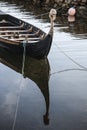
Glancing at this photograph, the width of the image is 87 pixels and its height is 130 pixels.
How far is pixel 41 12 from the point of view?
3616 cm

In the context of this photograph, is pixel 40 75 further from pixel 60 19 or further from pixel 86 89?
pixel 60 19

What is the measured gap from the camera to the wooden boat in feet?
51.9

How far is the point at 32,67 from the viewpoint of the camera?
1622 cm

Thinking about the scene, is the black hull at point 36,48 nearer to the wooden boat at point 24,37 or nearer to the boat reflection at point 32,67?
the wooden boat at point 24,37

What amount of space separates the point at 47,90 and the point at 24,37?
5907mm

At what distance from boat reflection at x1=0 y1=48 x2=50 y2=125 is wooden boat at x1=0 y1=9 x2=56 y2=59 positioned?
38 cm

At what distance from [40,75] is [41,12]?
21625mm

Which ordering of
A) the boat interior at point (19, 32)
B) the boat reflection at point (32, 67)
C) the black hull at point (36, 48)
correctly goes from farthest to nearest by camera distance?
the boat interior at point (19, 32)
the black hull at point (36, 48)
the boat reflection at point (32, 67)

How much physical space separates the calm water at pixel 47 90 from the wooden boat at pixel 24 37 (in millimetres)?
667

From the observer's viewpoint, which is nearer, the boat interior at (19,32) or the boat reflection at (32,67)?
the boat reflection at (32,67)

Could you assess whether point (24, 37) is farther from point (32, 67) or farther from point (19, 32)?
point (32, 67)

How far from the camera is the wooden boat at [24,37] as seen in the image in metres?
15.8

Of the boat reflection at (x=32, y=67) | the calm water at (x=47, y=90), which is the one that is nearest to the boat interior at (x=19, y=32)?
the boat reflection at (x=32, y=67)

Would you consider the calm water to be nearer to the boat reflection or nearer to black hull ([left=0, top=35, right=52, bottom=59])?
the boat reflection
